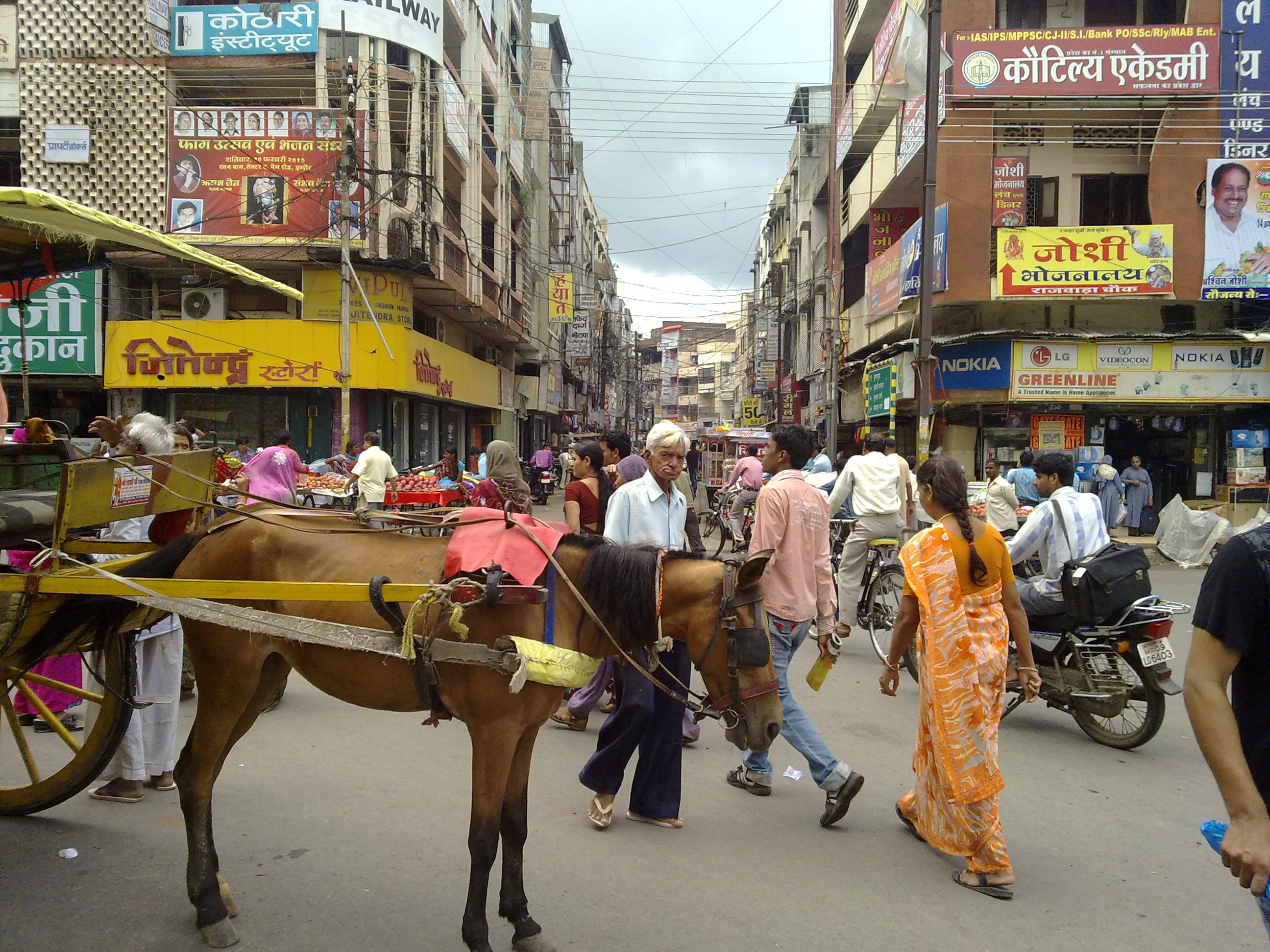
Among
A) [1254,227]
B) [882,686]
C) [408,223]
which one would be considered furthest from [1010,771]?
[408,223]

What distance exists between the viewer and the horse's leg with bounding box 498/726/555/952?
3.08 metres

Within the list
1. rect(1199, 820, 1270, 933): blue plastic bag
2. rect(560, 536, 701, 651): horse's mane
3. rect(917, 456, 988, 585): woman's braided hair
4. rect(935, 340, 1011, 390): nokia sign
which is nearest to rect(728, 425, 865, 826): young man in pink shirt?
rect(917, 456, 988, 585): woman's braided hair

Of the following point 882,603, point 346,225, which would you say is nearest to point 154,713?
point 882,603

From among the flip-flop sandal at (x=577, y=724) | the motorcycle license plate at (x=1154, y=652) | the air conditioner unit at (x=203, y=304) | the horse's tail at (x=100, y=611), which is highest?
the air conditioner unit at (x=203, y=304)

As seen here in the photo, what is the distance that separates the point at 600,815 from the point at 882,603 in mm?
4556

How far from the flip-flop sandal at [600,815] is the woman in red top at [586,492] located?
2.13 m

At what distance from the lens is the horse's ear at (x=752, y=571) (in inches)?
118

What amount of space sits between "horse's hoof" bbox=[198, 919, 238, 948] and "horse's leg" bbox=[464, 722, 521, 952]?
0.87 m

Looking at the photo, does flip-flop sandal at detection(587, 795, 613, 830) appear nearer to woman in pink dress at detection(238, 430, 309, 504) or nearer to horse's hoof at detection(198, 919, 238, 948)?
horse's hoof at detection(198, 919, 238, 948)

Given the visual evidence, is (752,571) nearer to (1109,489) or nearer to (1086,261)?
(1109,489)

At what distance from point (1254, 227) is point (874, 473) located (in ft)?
44.5

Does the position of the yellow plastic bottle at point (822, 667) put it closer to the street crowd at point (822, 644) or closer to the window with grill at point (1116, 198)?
the street crowd at point (822, 644)

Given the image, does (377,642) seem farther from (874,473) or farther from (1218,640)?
(874,473)

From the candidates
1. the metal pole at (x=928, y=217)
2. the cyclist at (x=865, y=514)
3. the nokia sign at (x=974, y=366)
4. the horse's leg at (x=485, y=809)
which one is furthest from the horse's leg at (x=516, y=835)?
the nokia sign at (x=974, y=366)
